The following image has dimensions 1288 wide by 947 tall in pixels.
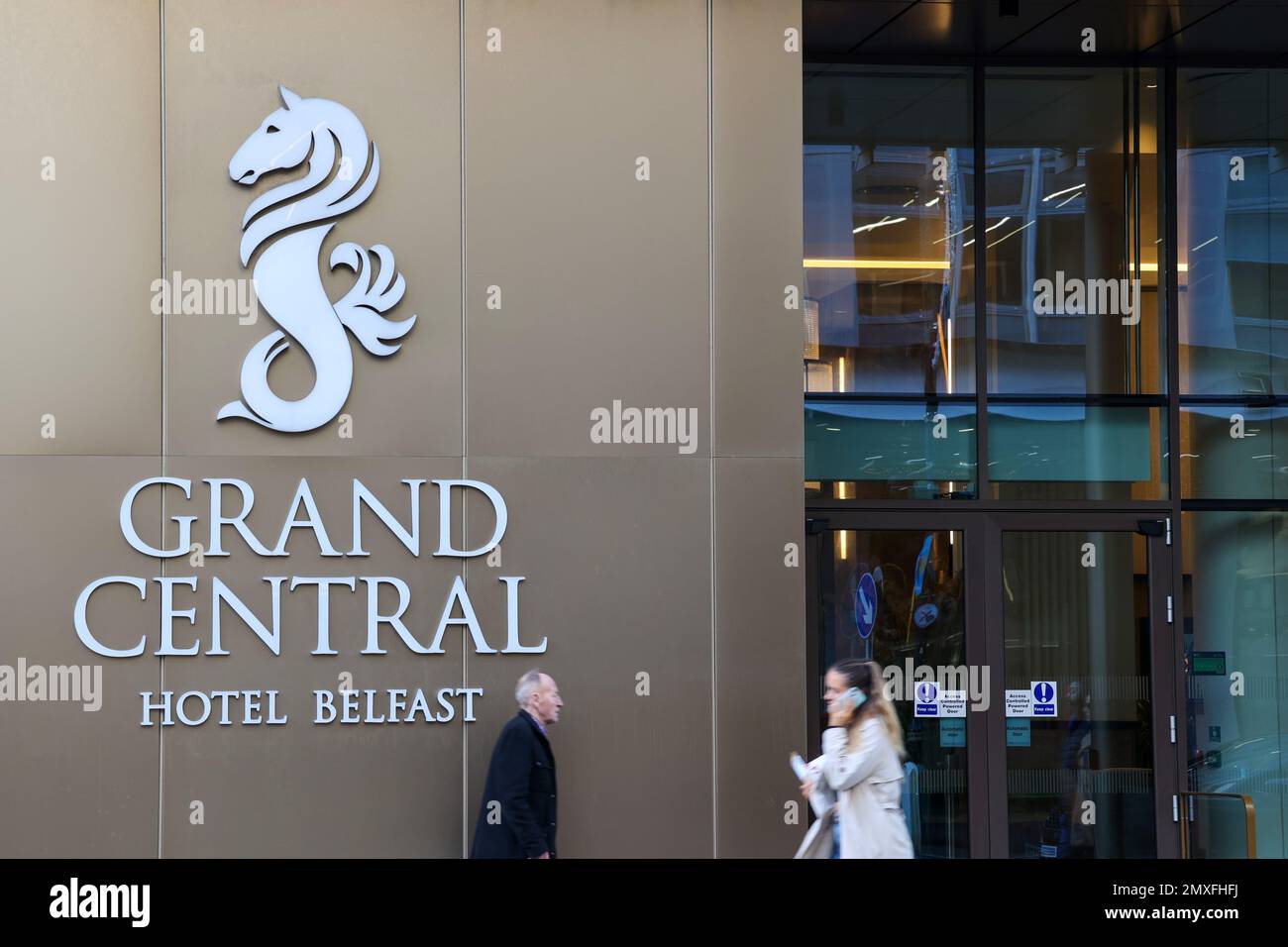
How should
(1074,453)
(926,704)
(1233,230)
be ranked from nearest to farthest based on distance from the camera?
1. (926,704)
2. (1074,453)
3. (1233,230)

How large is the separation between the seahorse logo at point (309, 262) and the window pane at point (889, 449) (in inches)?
122

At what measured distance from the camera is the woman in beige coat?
5574mm

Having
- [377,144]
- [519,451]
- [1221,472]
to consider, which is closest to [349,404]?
[519,451]

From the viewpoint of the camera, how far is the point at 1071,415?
8.87m

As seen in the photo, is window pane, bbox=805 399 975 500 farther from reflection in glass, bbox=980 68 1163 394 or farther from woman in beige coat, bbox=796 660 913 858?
woman in beige coat, bbox=796 660 913 858

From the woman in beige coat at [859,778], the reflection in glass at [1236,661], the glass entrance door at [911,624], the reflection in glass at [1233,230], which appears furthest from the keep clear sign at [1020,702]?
the woman in beige coat at [859,778]

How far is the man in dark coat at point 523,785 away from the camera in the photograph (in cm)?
639

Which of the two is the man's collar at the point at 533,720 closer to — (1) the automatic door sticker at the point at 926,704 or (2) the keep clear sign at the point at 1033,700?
(1) the automatic door sticker at the point at 926,704

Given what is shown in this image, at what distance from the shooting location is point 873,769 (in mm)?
5609

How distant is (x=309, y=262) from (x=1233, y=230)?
22.1 ft

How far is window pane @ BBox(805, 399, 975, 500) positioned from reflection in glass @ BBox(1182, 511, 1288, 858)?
1.82 metres

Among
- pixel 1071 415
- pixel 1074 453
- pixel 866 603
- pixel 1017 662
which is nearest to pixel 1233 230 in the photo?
pixel 1071 415

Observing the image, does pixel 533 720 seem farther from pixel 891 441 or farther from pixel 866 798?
pixel 891 441
